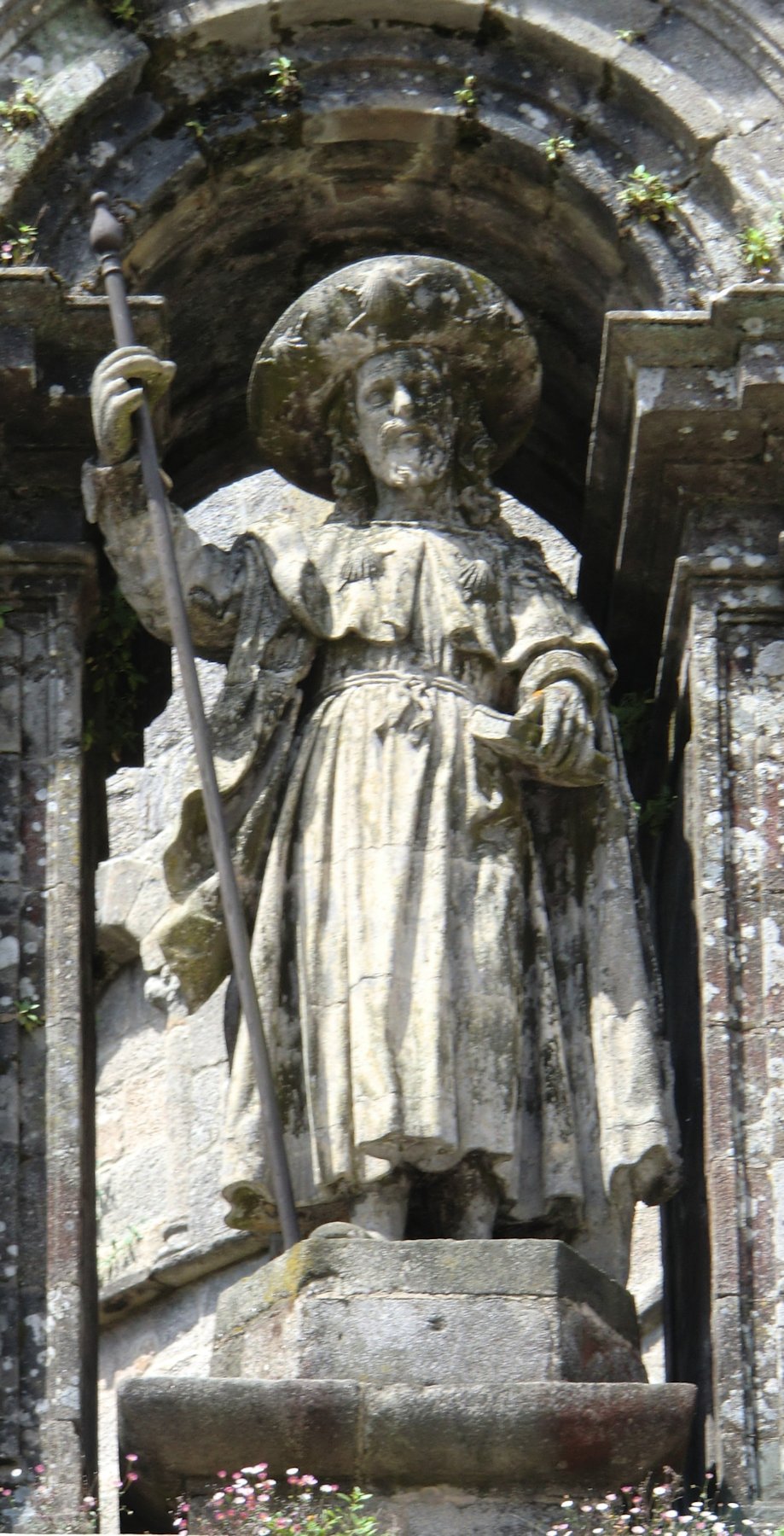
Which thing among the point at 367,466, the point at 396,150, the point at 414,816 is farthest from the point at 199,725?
the point at 396,150

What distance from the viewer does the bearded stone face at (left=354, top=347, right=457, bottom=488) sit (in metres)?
8.98

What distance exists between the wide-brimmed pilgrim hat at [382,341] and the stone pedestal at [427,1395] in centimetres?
238

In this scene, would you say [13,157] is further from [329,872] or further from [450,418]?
[329,872]

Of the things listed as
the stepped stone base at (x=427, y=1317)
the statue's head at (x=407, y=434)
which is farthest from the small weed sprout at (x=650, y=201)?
the stepped stone base at (x=427, y=1317)

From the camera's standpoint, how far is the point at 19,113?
9.17 m

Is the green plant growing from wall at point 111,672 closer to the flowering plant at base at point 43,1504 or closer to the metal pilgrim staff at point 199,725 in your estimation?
the metal pilgrim staff at point 199,725

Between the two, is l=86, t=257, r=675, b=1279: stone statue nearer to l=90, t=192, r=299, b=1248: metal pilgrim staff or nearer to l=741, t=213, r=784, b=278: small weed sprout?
l=90, t=192, r=299, b=1248: metal pilgrim staff

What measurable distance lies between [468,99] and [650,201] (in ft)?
1.82

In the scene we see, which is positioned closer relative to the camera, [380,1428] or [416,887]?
[380,1428]

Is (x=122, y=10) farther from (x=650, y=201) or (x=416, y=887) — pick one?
(x=416, y=887)

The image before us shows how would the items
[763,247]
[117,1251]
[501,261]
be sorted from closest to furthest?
[763,247], [501,261], [117,1251]

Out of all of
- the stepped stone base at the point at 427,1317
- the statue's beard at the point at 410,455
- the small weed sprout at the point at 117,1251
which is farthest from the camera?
the small weed sprout at the point at 117,1251

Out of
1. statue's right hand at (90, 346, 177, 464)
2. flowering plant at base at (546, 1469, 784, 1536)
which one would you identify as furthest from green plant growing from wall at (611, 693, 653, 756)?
flowering plant at base at (546, 1469, 784, 1536)

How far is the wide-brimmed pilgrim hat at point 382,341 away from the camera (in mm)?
9039
